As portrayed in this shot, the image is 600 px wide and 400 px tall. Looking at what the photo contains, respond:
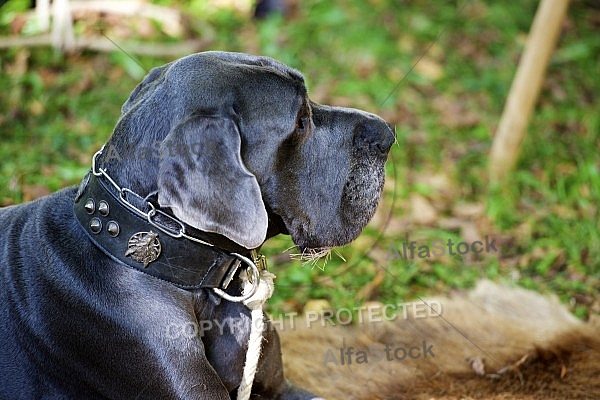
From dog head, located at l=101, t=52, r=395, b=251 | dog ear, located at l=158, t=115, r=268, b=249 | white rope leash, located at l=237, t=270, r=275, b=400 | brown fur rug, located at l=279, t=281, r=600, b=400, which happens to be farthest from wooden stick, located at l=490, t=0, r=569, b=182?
dog ear, located at l=158, t=115, r=268, b=249

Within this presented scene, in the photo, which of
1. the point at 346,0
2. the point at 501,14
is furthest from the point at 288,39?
the point at 501,14

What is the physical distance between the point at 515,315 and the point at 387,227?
115cm

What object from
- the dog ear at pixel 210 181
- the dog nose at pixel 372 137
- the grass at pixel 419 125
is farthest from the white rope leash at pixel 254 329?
the grass at pixel 419 125

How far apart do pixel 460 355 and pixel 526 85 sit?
2.26m

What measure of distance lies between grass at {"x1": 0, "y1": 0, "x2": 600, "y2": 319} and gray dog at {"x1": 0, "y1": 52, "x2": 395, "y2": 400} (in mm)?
1533

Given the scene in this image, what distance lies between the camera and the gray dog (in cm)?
240

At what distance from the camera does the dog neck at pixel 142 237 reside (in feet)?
8.04

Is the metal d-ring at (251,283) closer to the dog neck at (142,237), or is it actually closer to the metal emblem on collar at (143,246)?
the dog neck at (142,237)

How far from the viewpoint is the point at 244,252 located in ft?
8.72

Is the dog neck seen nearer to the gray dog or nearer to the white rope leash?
the gray dog

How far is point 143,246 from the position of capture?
96.3 inches

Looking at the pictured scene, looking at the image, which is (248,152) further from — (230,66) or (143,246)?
(143,246)

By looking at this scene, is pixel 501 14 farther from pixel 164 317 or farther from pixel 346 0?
pixel 164 317

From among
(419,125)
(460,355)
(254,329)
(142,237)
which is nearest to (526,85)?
(419,125)
